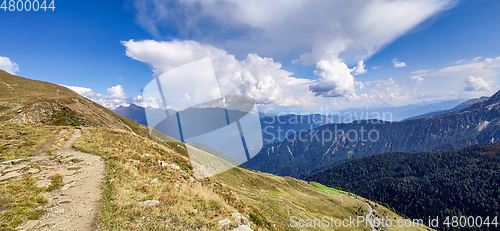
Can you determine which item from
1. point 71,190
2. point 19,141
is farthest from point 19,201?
point 19,141

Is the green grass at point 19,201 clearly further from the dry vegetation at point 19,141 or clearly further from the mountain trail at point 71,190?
the dry vegetation at point 19,141

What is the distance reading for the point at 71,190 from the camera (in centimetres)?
1167

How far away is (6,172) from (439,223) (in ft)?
1007

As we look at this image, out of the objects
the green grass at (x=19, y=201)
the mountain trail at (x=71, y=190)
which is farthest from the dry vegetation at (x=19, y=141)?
the green grass at (x=19, y=201)

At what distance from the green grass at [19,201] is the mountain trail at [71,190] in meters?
0.33

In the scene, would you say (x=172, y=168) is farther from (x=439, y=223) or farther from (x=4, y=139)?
(x=439, y=223)

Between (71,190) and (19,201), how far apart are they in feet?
7.68

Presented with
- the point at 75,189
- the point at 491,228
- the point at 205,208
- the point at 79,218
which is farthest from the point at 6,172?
the point at 491,228

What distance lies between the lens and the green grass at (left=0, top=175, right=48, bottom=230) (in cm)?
789

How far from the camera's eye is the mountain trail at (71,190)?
820 cm

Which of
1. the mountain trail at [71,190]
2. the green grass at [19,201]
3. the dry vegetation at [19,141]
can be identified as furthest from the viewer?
the dry vegetation at [19,141]

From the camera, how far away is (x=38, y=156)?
17.6 m

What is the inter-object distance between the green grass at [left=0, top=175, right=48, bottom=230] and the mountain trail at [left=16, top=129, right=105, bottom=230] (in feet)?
1.09

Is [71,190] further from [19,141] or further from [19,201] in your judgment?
[19,141]
